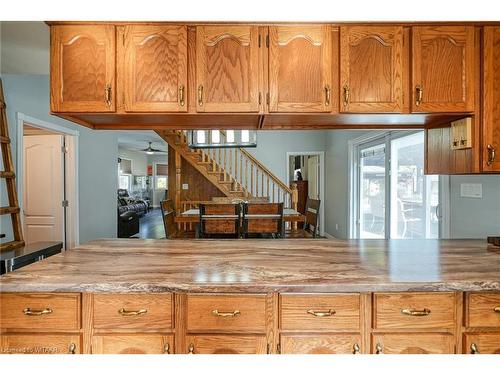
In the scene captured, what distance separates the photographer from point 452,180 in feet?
9.20

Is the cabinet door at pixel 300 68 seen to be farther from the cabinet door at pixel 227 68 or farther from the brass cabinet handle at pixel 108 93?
the brass cabinet handle at pixel 108 93

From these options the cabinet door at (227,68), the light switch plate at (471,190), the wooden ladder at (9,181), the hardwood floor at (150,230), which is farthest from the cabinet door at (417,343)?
the hardwood floor at (150,230)

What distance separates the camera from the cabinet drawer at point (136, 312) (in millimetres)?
1386

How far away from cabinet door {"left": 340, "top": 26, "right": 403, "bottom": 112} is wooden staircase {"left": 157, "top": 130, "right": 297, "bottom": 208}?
512cm

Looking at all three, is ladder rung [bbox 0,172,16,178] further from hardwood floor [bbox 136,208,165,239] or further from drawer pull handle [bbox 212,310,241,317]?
hardwood floor [bbox 136,208,165,239]

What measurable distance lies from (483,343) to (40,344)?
185 cm

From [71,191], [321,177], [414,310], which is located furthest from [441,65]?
[321,177]

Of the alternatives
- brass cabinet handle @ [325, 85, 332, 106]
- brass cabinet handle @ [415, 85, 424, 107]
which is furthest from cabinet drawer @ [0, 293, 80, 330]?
brass cabinet handle @ [415, 85, 424, 107]

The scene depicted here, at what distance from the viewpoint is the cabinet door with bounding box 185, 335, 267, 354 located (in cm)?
139

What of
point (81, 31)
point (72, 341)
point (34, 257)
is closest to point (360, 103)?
point (81, 31)

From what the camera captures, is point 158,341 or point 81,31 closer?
point 158,341

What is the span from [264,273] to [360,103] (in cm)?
100

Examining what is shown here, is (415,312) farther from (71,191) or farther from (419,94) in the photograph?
(71,191)
